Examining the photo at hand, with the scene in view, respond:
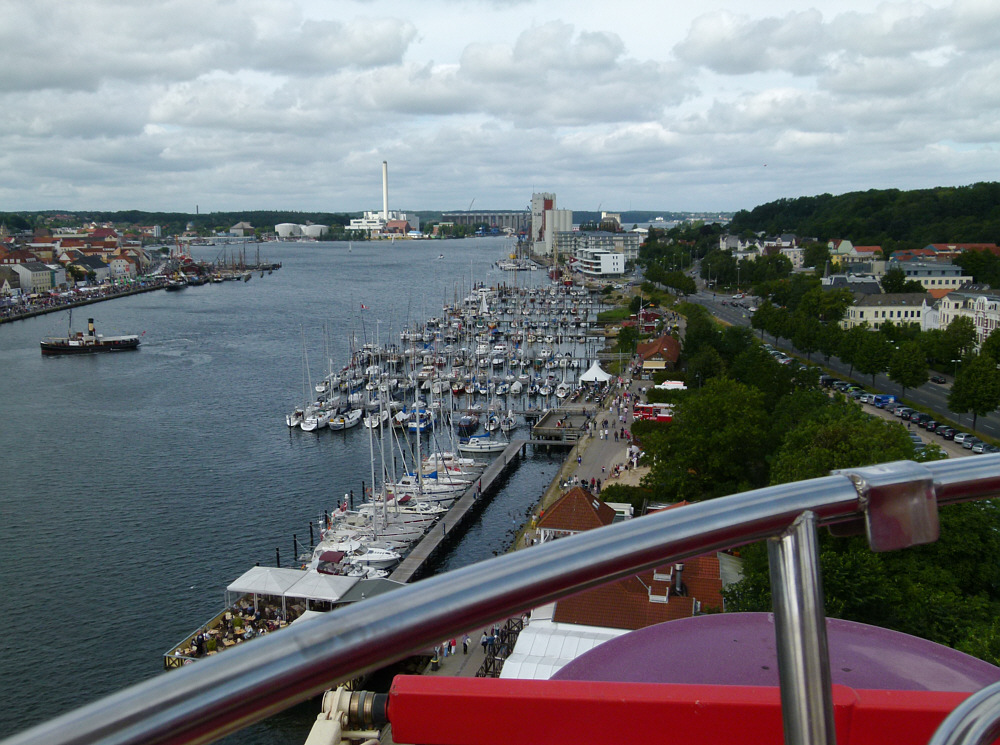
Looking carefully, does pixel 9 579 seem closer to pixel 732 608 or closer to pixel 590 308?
pixel 732 608

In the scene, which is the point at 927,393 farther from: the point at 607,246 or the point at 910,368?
the point at 607,246

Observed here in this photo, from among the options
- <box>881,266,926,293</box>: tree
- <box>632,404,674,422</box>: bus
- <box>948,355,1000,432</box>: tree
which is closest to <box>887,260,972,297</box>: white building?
<box>881,266,926,293</box>: tree

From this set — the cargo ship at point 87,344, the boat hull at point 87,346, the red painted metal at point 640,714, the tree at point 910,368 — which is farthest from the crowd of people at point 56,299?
the red painted metal at point 640,714

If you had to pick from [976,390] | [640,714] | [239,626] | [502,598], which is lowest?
[239,626]

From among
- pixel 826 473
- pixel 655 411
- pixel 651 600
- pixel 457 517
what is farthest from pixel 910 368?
pixel 826 473

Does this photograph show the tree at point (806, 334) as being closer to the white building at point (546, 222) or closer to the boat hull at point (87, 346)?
the boat hull at point (87, 346)

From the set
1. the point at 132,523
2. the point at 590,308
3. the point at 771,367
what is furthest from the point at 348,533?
the point at 590,308

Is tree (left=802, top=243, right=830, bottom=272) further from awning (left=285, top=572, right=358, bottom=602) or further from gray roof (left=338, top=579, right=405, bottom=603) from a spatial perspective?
gray roof (left=338, top=579, right=405, bottom=603)
